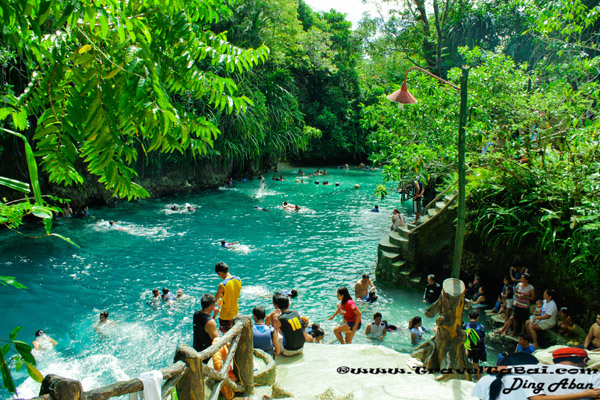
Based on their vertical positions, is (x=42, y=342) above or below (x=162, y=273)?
below

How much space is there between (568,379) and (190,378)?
3.32 meters

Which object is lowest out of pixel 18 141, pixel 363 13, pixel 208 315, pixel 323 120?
pixel 208 315

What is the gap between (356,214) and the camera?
2359 cm

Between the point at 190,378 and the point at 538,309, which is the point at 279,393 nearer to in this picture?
the point at 190,378

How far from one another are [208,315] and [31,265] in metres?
12.0

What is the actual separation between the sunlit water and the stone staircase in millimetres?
519

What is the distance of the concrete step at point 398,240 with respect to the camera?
42.1 ft

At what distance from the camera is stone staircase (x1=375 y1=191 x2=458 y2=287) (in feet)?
40.4

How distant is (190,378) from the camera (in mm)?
4043

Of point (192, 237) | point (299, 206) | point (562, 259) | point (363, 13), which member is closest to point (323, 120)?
point (363, 13)

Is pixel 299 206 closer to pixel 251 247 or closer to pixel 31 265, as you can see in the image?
pixel 251 247

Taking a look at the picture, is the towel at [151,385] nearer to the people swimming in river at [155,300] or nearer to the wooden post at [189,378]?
the wooden post at [189,378]

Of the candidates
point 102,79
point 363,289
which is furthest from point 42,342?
point 102,79

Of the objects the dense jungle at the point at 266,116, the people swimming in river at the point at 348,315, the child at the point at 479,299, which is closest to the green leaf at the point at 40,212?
the dense jungle at the point at 266,116
